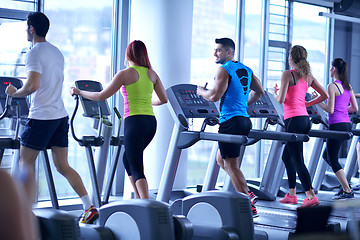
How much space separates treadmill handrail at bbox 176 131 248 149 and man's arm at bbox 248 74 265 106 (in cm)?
63

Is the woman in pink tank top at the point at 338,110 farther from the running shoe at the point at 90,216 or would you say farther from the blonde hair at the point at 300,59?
the running shoe at the point at 90,216

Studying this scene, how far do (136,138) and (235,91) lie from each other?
0.89 m

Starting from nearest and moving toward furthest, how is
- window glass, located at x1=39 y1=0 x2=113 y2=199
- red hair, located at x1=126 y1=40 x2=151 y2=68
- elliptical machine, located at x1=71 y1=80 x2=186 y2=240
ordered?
1. elliptical machine, located at x1=71 y1=80 x2=186 y2=240
2. red hair, located at x1=126 y1=40 x2=151 y2=68
3. window glass, located at x1=39 y1=0 x2=113 y2=199

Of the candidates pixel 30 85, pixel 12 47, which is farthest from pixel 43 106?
pixel 12 47

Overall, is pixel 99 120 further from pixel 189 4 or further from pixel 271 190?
pixel 271 190

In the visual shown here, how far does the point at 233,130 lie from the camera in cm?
414

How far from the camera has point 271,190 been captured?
225 inches

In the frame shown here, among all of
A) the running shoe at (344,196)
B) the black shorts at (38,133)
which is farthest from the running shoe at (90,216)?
the running shoe at (344,196)

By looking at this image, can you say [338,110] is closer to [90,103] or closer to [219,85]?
[219,85]

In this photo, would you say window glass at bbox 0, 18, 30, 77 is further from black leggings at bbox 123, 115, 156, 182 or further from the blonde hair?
the blonde hair

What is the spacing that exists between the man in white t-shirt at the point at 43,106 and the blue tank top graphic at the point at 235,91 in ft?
4.10

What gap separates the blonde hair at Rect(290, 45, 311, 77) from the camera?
4809mm

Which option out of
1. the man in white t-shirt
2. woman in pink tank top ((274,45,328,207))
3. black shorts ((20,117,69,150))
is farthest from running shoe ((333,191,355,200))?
black shorts ((20,117,69,150))

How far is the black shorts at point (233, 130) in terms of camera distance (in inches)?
163
